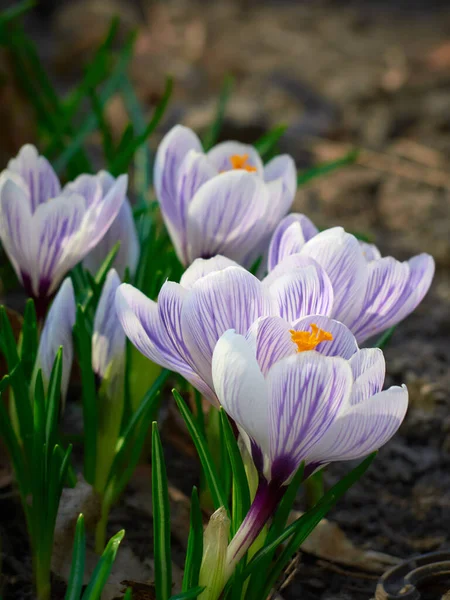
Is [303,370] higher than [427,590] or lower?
higher

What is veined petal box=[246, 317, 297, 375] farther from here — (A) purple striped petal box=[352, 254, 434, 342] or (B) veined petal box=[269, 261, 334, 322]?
(A) purple striped petal box=[352, 254, 434, 342]

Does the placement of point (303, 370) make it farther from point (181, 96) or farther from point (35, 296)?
point (181, 96)

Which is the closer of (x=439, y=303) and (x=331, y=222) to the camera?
(x=439, y=303)

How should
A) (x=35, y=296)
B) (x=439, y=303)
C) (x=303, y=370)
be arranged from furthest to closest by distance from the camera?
1. (x=439, y=303)
2. (x=35, y=296)
3. (x=303, y=370)

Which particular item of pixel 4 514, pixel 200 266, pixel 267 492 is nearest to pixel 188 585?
pixel 267 492

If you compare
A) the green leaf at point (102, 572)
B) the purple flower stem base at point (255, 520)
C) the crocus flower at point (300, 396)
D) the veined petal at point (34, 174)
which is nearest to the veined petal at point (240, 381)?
the crocus flower at point (300, 396)

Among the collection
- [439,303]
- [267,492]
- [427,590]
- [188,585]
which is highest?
[267,492]
